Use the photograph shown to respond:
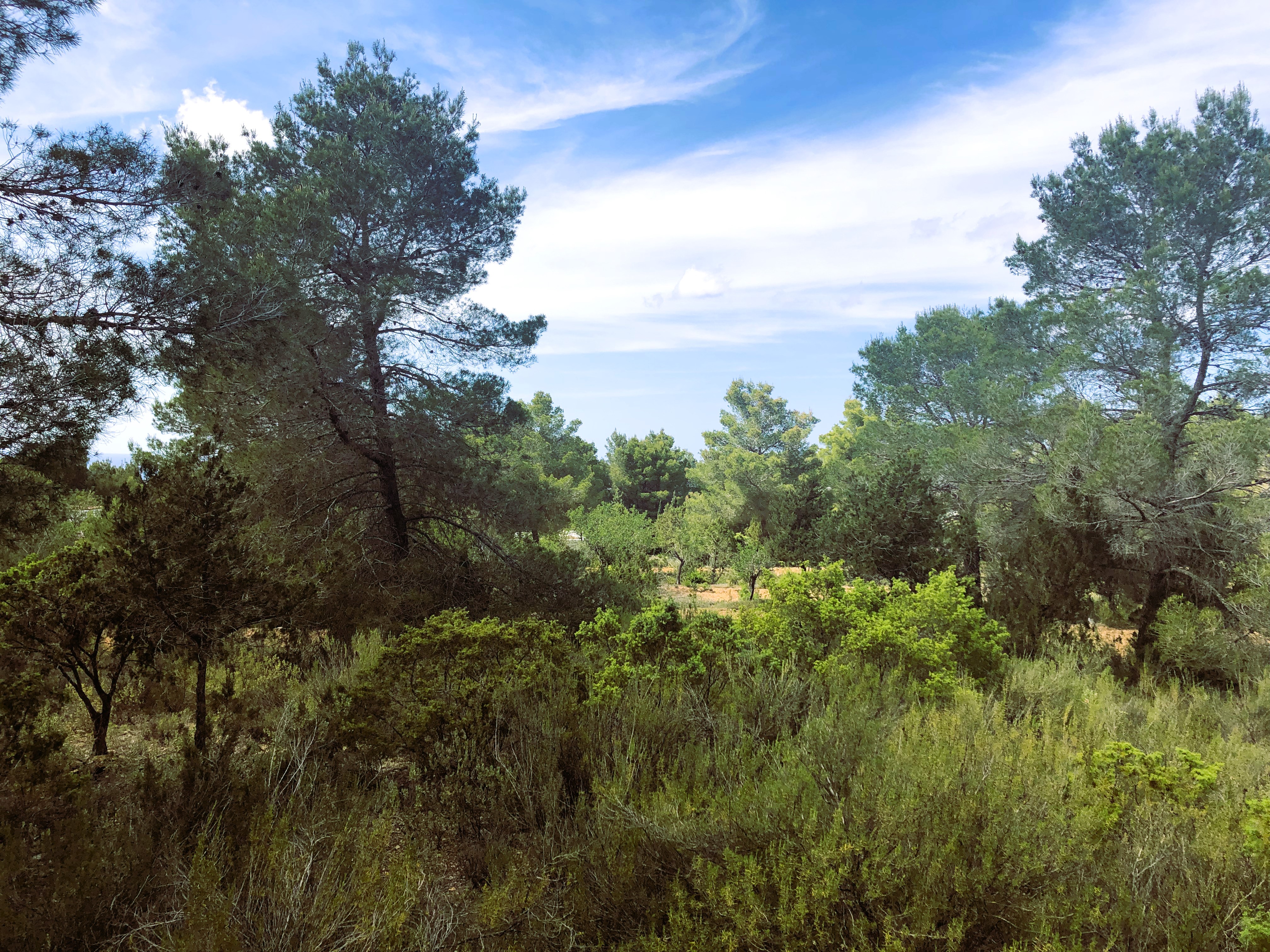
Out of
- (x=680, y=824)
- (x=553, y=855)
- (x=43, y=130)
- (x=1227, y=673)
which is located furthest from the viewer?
(x=1227, y=673)

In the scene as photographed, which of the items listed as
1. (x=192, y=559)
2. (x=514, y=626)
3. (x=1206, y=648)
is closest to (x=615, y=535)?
(x=1206, y=648)

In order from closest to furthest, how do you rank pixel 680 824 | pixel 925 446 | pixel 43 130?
1. pixel 680 824
2. pixel 43 130
3. pixel 925 446

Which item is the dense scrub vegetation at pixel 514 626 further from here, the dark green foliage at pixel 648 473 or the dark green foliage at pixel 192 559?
the dark green foliage at pixel 648 473

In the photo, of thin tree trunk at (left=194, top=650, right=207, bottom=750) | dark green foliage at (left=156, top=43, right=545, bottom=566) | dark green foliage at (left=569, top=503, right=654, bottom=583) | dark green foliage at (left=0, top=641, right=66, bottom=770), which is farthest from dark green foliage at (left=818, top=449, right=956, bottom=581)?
dark green foliage at (left=0, top=641, right=66, bottom=770)

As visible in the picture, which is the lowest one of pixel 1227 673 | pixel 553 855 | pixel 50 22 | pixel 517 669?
pixel 1227 673

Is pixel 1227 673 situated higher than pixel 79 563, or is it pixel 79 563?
Result: pixel 79 563

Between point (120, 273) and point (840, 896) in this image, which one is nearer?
point (840, 896)

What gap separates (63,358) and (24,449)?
0.76m

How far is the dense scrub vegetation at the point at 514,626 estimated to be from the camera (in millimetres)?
2809

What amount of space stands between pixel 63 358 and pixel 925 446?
54.6 feet

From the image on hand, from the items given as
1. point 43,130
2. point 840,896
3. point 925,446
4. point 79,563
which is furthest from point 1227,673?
point 43,130

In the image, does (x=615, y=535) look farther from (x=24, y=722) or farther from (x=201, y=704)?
(x=24, y=722)

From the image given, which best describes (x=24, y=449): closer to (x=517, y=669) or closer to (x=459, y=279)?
(x=517, y=669)

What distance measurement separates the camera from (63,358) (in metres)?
5.18
